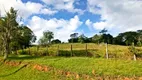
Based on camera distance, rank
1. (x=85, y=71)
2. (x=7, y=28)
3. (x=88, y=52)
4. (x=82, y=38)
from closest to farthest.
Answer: (x=85, y=71) < (x=7, y=28) < (x=88, y=52) < (x=82, y=38)

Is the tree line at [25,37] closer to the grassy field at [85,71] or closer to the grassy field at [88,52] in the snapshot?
the grassy field at [88,52]

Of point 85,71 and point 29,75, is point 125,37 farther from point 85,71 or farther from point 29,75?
point 85,71

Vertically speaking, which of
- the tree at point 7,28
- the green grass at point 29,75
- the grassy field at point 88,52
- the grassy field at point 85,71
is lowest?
the green grass at point 29,75

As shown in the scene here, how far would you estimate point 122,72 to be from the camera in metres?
24.4

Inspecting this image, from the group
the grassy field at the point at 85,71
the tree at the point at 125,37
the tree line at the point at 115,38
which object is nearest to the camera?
the grassy field at the point at 85,71

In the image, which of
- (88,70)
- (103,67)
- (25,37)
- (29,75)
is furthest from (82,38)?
(88,70)

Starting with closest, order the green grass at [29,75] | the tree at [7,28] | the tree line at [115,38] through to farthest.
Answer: the green grass at [29,75] → the tree at [7,28] → the tree line at [115,38]

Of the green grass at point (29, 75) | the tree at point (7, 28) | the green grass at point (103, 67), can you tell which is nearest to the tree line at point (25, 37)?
the tree at point (7, 28)

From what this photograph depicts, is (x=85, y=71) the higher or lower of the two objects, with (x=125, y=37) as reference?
lower

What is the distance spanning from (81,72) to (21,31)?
31.0 meters

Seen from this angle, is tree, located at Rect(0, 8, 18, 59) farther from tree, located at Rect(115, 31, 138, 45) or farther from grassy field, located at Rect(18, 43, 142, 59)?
tree, located at Rect(115, 31, 138, 45)

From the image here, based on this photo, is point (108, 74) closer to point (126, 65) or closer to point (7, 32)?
point (126, 65)

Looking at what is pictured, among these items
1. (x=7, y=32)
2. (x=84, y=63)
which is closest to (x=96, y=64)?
(x=84, y=63)

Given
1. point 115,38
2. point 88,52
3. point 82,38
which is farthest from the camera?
point 115,38
